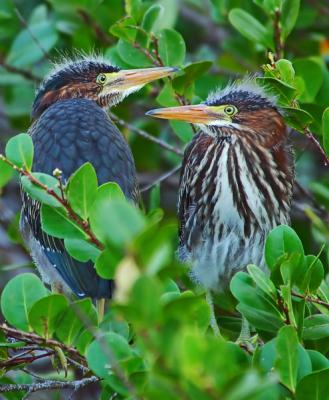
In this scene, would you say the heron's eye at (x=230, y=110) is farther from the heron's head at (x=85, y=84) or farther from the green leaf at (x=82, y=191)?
the green leaf at (x=82, y=191)

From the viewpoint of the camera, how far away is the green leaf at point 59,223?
2.83m

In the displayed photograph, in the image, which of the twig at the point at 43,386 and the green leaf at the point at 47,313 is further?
the twig at the point at 43,386

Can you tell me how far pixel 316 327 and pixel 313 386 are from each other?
49cm

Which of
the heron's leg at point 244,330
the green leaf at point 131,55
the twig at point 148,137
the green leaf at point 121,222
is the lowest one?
the heron's leg at point 244,330

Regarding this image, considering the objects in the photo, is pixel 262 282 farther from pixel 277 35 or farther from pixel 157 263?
pixel 277 35

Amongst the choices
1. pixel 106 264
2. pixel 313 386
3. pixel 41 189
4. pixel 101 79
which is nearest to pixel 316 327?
pixel 313 386

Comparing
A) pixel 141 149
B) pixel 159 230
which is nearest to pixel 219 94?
pixel 141 149

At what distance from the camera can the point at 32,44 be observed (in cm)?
478

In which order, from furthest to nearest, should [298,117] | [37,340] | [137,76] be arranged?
[137,76], [298,117], [37,340]

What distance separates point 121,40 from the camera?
405cm

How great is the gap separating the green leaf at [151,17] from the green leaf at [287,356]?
6.05 feet

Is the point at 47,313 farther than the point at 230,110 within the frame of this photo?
No

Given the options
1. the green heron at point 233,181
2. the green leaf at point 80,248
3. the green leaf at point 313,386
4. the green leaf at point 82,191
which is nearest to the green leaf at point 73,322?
the green leaf at point 80,248

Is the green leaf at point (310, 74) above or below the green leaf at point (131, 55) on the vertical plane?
below
